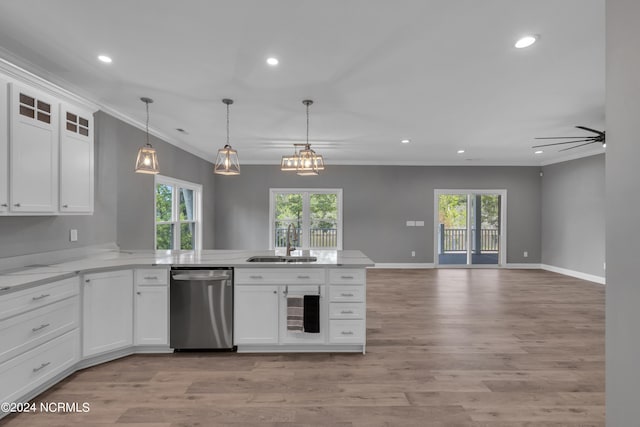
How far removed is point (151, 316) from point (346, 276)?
194cm

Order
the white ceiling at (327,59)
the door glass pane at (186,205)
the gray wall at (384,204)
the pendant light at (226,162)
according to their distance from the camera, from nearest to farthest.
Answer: the white ceiling at (327,59) → the pendant light at (226,162) → the door glass pane at (186,205) → the gray wall at (384,204)

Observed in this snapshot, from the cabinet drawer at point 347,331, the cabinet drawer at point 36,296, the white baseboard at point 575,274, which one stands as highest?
the cabinet drawer at point 36,296

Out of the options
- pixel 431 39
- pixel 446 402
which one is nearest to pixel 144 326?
pixel 446 402

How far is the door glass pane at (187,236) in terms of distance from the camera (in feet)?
20.0

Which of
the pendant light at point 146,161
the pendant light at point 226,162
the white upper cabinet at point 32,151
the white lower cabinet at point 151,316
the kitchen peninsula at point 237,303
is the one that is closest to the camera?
the white upper cabinet at point 32,151

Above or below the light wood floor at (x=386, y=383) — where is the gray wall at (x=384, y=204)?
above

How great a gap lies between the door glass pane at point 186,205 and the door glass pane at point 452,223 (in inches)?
236

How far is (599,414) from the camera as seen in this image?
212cm

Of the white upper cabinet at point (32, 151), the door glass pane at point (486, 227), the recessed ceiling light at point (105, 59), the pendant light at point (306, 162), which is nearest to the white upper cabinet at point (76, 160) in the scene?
the white upper cabinet at point (32, 151)

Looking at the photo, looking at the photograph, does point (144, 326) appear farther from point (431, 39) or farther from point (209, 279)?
point (431, 39)

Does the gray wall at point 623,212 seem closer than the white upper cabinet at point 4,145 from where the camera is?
Yes

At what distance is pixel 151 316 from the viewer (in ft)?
9.71

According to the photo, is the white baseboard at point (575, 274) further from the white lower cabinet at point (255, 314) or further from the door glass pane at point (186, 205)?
the door glass pane at point (186, 205)

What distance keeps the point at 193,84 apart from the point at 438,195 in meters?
6.45
